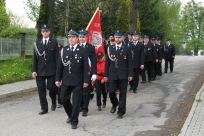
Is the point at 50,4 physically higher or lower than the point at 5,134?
higher

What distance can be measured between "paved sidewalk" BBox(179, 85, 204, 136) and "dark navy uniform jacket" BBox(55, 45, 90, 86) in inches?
89.1

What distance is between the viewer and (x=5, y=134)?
7465mm

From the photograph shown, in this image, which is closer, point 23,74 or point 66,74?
point 66,74

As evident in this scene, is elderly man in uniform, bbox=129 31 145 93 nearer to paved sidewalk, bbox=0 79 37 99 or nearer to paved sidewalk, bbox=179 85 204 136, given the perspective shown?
paved sidewalk, bbox=0 79 37 99

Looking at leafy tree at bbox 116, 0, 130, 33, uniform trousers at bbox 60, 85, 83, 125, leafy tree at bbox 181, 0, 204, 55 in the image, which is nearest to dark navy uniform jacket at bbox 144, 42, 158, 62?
uniform trousers at bbox 60, 85, 83, 125

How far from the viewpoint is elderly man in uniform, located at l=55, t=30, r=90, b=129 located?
7.91 meters

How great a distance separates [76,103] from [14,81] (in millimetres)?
8456

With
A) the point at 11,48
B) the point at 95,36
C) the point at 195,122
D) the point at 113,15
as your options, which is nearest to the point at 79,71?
the point at 195,122

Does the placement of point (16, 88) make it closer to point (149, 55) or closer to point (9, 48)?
point (149, 55)

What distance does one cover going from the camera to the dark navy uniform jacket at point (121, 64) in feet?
29.6

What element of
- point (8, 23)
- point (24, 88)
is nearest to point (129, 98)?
point (24, 88)

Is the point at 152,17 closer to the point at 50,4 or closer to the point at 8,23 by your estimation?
the point at 8,23

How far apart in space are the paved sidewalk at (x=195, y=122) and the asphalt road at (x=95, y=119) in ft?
1.90

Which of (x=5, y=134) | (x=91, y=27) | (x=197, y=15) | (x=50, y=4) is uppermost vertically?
(x=197, y=15)
